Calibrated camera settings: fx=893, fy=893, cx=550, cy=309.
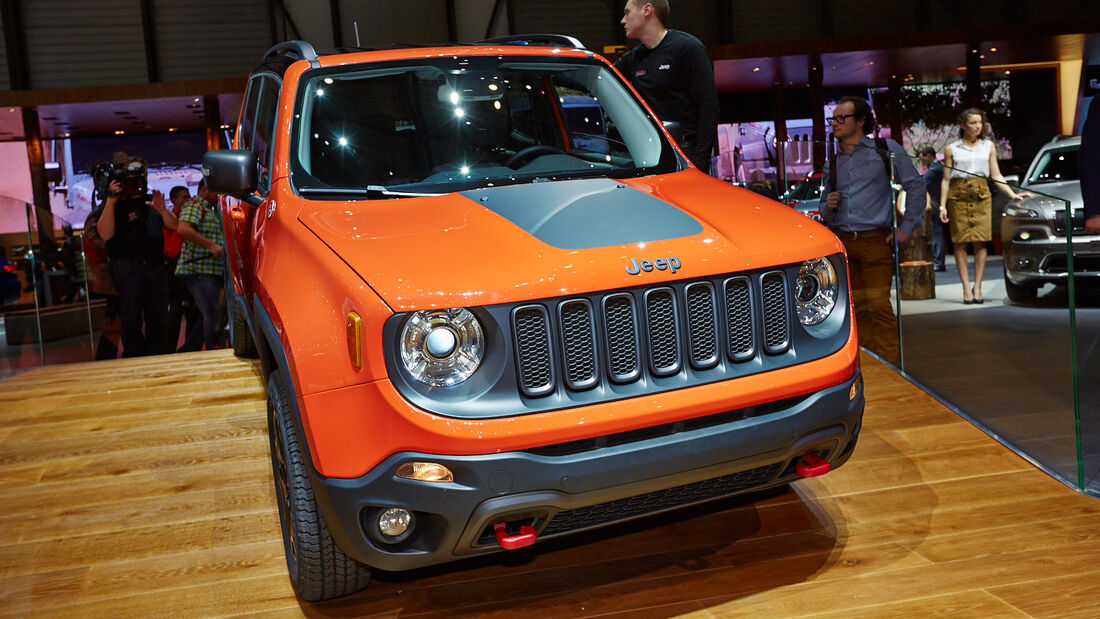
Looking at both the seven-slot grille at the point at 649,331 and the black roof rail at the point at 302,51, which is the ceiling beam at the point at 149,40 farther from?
the seven-slot grille at the point at 649,331

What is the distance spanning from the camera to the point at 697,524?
3.29m

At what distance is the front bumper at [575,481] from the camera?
2211 mm

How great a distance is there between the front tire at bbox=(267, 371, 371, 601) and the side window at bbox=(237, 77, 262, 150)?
1.95 m

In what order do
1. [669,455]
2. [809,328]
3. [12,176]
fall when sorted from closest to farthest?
1. [669,455]
2. [809,328]
3. [12,176]

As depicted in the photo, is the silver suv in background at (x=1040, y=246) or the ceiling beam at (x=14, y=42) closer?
the silver suv in background at (x=1040, y=246)

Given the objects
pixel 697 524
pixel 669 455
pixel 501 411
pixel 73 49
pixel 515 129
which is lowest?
pixel 697 524

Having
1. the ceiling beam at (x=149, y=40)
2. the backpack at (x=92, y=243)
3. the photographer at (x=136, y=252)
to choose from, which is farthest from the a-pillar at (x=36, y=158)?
the photographer at (x=136, y=252)

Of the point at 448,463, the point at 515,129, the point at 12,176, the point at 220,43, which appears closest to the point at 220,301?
the point at 515,129

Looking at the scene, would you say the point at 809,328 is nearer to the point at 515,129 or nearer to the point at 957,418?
the point at 515,129

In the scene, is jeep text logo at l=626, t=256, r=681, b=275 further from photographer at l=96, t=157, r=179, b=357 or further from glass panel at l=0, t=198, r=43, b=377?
glass panel at l=0, t=198, r=43, b=377

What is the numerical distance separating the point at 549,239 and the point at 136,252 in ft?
18.3

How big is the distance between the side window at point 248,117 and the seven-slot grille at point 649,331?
2.57 metres

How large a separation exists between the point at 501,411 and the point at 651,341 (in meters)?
0.47

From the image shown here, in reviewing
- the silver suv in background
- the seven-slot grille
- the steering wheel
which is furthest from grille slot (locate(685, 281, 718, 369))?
the silver suv in background
